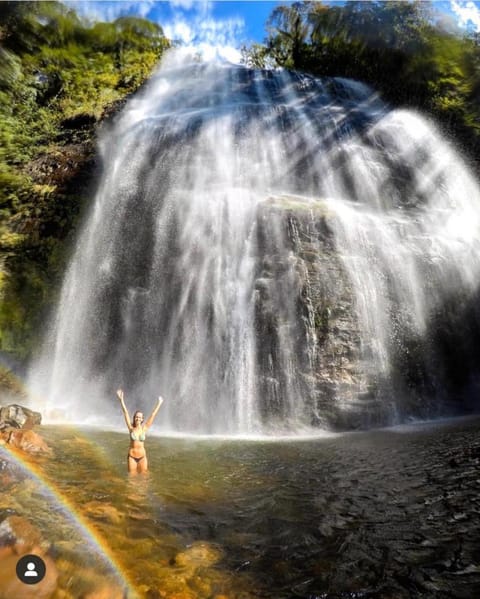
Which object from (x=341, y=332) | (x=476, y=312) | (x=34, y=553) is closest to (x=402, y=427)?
(x=341, y=332)

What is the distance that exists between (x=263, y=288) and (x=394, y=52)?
65.5ft

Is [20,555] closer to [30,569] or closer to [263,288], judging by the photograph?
[30,569]

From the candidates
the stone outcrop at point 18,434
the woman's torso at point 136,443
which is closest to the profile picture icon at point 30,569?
the woman's torso at point 136,443

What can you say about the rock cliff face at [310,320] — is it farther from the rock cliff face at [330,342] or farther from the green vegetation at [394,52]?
the green vegetation at [394,52]

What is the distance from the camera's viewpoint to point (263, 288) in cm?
1283

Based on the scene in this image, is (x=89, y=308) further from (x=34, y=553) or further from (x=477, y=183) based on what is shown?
(x=477, y=183)

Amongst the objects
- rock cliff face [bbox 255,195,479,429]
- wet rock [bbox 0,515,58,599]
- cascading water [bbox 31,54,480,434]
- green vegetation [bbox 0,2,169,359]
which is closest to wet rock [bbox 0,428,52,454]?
wet rock [bbox 0,515,58,599]

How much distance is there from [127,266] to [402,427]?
966cm

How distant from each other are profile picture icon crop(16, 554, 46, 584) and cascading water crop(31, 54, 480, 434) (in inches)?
315

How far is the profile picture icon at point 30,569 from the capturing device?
→ 3.30m

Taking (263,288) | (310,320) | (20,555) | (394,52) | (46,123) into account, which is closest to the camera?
(20,555)

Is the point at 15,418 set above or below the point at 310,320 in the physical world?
below

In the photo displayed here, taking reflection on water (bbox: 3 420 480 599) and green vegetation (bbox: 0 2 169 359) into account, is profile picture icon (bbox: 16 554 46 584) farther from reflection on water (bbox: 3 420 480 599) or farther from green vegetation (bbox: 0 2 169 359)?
green vegetation (bbox: 0 2 169 359)

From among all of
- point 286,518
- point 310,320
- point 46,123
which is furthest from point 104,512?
point 46,123
